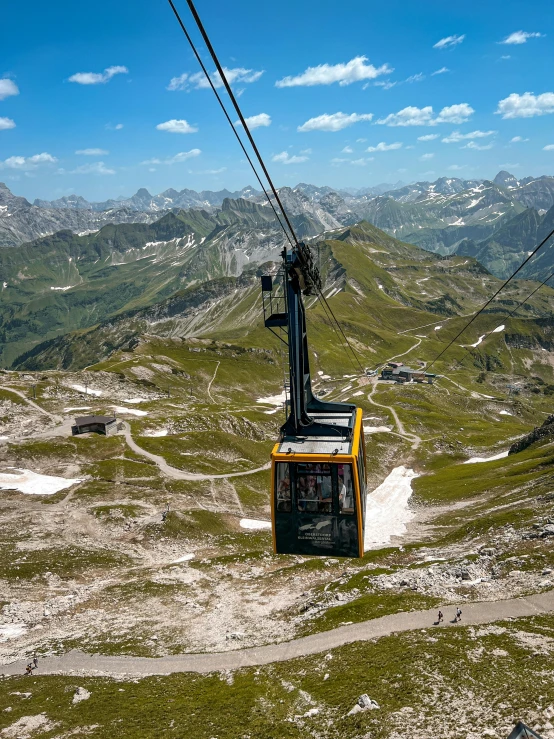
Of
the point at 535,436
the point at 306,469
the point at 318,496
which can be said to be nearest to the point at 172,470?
the point at 318,496

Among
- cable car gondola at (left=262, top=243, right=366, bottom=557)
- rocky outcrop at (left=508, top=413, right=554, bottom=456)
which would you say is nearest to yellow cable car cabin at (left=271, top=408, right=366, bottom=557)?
cable car gondola at (left=262, top=243, right=366, bottom=557)

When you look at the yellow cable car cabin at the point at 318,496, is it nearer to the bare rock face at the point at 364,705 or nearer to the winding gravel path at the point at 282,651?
the bare rock face at the point at 364,705

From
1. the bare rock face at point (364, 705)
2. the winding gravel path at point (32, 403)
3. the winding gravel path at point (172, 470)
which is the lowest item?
the winding gravel path at point (172, 470)

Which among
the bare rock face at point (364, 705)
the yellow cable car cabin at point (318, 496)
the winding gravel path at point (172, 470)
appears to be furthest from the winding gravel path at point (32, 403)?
the bare rock face at point (364, 705)

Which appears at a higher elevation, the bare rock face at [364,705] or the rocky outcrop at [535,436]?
the bare rock face at [364,705]

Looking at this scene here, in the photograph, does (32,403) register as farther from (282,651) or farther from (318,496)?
(318,496)

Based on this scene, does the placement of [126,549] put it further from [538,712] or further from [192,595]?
[538,712]

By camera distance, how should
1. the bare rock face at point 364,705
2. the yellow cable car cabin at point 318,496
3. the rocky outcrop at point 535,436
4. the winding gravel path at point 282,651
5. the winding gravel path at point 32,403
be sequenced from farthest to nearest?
the winding gravel path at point 32,403 → the rocky outcrop at point 535,436 → the winding gravel path at point 282,651 → the yellow cable car cabin at point 318,496 → the bare rock face at point 364,705
